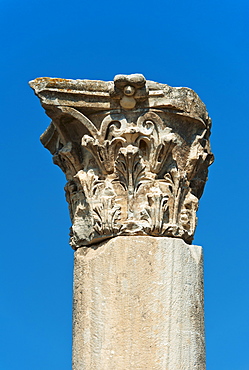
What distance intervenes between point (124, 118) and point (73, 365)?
3223mm

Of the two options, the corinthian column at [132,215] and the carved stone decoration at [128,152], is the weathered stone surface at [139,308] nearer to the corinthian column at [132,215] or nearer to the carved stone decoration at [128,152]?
the corinthian column at [132,215]

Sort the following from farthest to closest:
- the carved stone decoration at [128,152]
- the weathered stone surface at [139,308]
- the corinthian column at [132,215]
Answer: the carved stone decoration at [128,152] → the corinthian column at [132,215] → the weathered stone surface at [139,308]

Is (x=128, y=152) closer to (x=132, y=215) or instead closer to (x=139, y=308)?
(x=132, y=215)

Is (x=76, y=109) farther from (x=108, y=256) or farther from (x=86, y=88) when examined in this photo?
(x=108, y=256)

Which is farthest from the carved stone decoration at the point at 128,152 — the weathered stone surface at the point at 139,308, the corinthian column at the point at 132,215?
the weathered stone surface at the point at 139,308

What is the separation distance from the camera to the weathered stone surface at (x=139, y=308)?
10.9 metres

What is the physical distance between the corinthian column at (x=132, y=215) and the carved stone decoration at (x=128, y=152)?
13mm

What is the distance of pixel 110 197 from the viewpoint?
1162 centimetres

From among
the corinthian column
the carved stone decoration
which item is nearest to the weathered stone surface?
the corinthian column

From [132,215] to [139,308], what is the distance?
1229 millimetres

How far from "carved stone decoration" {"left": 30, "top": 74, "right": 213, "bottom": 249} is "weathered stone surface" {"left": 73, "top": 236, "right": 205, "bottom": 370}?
0.93 feet

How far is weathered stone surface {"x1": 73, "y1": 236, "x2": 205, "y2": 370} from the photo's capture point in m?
10.9

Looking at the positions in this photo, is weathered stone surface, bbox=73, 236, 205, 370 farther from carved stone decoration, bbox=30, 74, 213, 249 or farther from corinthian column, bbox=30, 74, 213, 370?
carved stone decoration, bbox=30, 74, 213, 249

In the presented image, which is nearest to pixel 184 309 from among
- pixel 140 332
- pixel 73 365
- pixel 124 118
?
pixel 140 332
